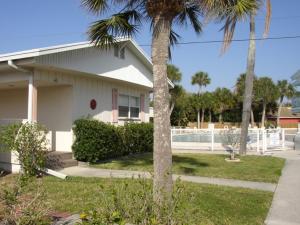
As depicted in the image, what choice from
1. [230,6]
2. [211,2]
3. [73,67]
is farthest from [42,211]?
[73,67]

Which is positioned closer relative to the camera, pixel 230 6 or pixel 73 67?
pixel 230 6

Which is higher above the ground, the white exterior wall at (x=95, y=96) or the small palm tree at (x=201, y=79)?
the small palm tree at (x=201, y=79)

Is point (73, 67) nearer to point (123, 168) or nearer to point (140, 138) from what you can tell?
point (123, 168)

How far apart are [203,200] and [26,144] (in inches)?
207

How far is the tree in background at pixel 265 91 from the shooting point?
59344 millimetres

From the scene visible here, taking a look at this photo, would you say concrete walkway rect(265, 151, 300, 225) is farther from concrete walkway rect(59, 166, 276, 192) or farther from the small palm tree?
the small palm tree

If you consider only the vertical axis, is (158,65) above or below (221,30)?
below

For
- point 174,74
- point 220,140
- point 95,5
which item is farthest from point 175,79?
point 95,5

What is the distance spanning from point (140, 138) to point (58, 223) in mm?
11447

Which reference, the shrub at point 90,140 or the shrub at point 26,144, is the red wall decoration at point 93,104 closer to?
the shrub at point 90,140

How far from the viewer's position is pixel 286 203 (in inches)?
301

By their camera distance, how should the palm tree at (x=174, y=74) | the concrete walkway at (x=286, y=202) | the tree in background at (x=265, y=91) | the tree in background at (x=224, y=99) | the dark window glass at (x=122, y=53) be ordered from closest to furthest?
the concrete walkway at (x=286, y=202) → the dark window glass at (x=122, y=53) → the palm tree at (x=174, y=74) → the tree in background at (x=265, y=91) → the tree in background at (x=224, y=99)

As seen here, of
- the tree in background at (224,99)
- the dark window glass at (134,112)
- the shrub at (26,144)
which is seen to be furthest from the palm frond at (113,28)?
the tree in background at (224,99)

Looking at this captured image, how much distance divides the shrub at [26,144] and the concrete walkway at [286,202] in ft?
20.7
